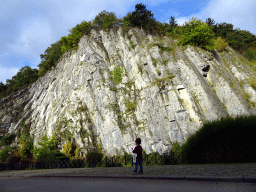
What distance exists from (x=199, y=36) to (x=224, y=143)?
751 inches

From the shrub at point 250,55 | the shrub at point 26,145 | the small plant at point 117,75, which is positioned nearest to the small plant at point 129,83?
the small plant at point 117,75

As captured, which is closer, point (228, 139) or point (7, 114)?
point (228, 139)

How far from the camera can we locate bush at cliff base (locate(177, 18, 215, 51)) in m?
24.3

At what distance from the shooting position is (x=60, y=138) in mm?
25156

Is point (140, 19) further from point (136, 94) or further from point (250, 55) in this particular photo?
point (250, 55)

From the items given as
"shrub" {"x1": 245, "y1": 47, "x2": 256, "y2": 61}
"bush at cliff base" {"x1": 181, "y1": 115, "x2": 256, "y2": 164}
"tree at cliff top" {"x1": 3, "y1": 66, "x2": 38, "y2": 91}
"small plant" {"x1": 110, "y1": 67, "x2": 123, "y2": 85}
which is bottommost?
"bush at cliff base" {"x1": 181, "y1": 115, "x2": 256, "y2": 164}

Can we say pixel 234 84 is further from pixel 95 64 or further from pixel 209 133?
pixel 95 64

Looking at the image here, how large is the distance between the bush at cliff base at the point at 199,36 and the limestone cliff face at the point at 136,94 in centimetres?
121

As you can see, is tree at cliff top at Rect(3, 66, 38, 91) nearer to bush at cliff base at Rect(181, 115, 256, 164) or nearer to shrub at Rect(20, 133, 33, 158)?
shrub at Rect(20, 133, 33, 158)

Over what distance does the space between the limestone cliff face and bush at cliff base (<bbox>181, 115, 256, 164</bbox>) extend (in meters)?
6.93

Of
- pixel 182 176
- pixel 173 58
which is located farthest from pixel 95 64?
pixel 182 176

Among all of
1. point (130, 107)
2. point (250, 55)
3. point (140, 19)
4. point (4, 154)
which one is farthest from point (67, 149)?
point (250, 55)

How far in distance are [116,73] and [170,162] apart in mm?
17452

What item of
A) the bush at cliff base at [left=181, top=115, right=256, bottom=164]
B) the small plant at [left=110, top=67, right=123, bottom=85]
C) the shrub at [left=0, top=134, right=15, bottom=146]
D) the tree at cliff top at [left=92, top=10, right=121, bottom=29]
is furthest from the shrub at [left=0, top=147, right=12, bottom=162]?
the bush at cliff base at [left=181, top=115, right=256, bottom=164]
